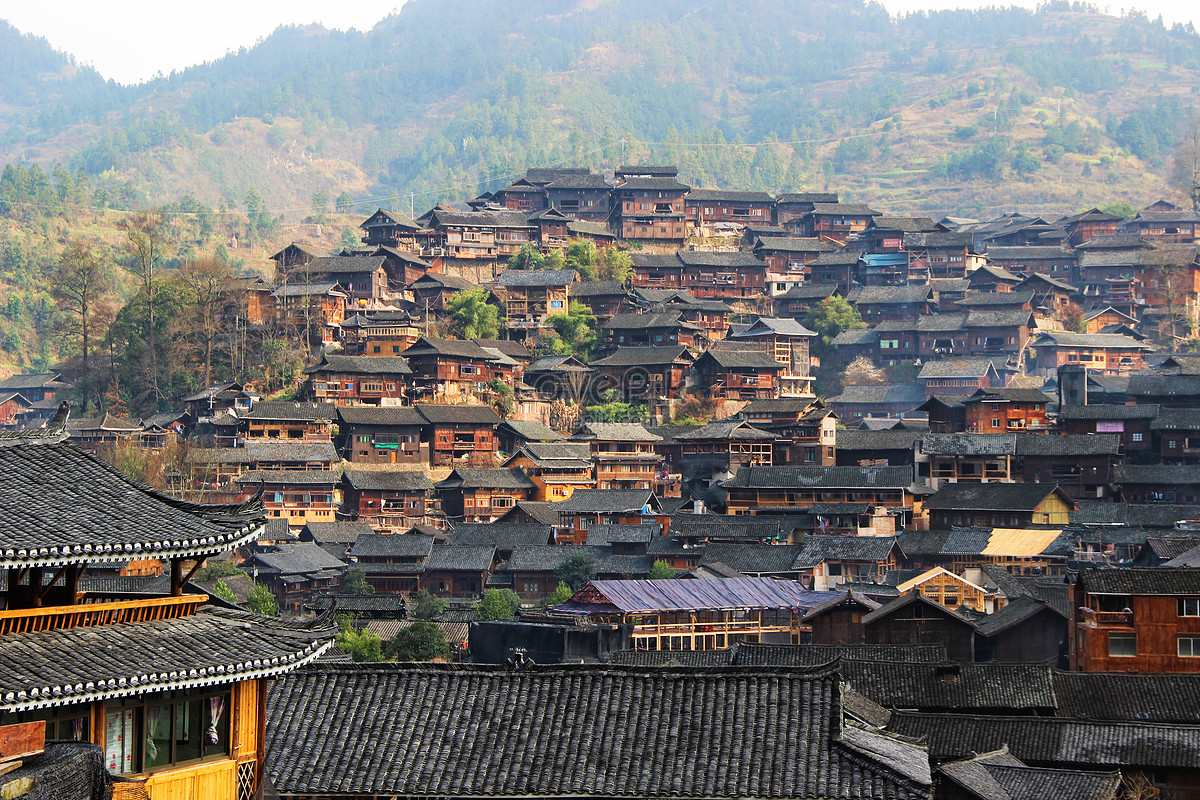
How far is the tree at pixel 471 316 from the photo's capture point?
7075cm

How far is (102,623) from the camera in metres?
11.9

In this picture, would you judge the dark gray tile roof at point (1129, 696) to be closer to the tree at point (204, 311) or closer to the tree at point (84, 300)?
the tree at point (204, 311)

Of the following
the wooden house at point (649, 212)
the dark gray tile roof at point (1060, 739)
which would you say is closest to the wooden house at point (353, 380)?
the wooden house at point (649, 212)

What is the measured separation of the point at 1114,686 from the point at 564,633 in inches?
601

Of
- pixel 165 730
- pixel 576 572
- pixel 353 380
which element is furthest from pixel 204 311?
pixel 165 730

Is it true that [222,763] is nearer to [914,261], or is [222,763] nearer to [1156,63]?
[914,261]

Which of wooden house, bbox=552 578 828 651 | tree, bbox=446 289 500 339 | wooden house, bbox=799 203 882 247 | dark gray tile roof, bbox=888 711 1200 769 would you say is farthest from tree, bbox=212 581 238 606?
wooden house, bbox=799 203 882 247

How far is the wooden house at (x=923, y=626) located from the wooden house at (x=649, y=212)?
Answer: 165 feet

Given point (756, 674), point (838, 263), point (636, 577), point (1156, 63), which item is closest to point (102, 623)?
point (756, 674)

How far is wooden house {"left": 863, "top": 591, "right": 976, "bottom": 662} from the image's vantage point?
38031 millimetres

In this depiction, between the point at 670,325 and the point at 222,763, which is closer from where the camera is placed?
the point at 222,763

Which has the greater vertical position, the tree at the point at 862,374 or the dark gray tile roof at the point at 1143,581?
the tree at the point at 862,374

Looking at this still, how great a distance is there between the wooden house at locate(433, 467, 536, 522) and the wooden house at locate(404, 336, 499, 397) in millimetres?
5504

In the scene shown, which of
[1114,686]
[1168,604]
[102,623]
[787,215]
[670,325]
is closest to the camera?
[102,623]
